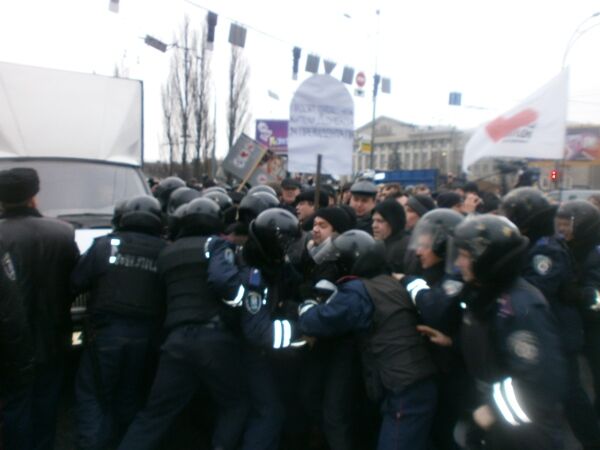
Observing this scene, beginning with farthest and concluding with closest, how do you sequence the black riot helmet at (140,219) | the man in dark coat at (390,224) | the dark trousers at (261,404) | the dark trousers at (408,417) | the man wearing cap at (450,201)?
the man wearing cap at (450,201), the man in dark coat at (390,224), the black riot helmet at (140,219), the dark trousers at (261,404), the dark trousers at (408,417)

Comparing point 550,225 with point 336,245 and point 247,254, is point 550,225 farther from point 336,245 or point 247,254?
point 247,254

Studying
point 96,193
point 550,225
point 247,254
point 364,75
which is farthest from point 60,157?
point 364,75

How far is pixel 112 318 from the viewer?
16.0 feet

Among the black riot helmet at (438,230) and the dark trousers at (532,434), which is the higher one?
the black riot helmet at (438,230)

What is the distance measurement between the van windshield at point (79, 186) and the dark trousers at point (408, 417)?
4493mm

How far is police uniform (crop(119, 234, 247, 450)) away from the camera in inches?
179

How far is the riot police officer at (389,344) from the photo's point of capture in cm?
400

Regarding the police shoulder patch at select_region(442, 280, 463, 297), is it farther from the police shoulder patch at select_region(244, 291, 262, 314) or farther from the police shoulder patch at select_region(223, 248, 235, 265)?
the police shoulder patch at select_region(223, 248, 235, 265)

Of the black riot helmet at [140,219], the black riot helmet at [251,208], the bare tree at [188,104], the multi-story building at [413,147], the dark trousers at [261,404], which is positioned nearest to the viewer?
the dark trousers at [261,404]

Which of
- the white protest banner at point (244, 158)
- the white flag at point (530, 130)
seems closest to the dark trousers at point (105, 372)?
the white flag at point (530, 130)

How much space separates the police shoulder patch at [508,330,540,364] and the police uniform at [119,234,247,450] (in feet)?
6.40

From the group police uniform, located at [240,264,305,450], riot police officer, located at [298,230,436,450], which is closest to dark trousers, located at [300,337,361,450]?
police uniform, located at [240,264,305,450]

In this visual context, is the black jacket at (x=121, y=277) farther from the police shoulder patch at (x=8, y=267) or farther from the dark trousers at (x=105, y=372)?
the police shoulder patch at (x=8, y=267)

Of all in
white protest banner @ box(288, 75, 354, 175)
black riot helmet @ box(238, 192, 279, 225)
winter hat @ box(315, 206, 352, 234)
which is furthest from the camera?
white protest banner @ box(288, 75, 354, 175)
